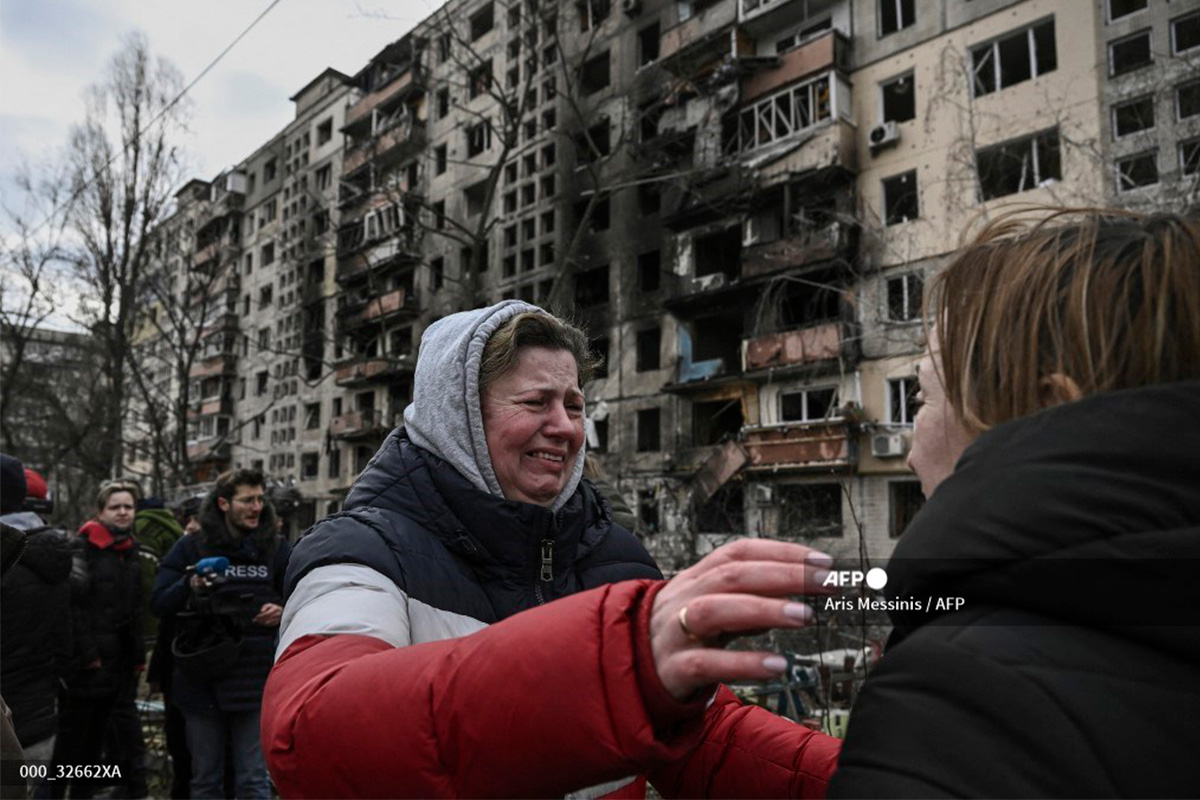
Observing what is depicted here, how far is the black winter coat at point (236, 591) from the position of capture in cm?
441

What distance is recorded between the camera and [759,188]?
20.1 metres

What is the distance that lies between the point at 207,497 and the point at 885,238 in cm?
1622

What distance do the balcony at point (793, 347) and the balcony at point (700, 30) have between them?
8256 mm

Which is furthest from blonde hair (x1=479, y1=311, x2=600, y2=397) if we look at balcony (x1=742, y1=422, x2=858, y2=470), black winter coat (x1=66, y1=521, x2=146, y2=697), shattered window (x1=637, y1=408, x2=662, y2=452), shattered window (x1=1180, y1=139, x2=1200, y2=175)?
shattered window (x1=637, y1=408, x2=662, y2=452)

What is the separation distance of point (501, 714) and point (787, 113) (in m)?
21.4

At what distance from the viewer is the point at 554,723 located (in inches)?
32.5

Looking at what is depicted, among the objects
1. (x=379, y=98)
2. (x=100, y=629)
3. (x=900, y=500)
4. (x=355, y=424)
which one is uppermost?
(x=379, y=98)

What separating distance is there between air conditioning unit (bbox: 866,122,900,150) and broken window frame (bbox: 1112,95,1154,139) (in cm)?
444

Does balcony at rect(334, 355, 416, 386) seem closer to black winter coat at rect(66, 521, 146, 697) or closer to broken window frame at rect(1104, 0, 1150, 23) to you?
broken window frame at rect(1104, 0, 1150, 23)

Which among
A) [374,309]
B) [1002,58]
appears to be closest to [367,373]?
[374,309]

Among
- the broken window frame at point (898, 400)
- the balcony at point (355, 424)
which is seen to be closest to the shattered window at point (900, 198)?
the broken window frame at point (898, 400)

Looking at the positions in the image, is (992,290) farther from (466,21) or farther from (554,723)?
(466,21)

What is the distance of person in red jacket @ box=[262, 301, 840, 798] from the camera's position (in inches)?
31.6

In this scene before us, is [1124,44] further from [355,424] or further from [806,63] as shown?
[355,424]
